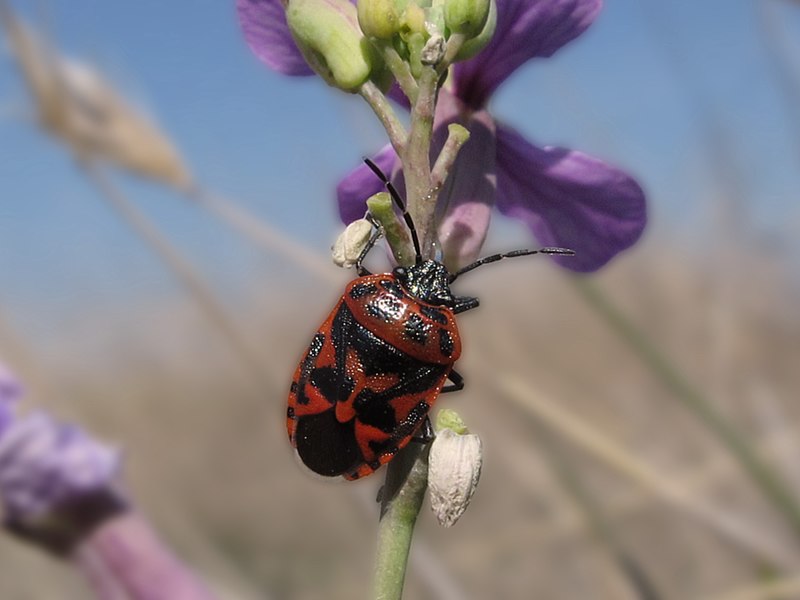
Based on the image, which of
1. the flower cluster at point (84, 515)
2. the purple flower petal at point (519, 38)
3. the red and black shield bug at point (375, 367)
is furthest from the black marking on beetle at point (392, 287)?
the flower cluster at point (84, 515)

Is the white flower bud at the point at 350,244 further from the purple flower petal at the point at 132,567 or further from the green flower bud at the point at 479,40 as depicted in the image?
the purple flower petal at the point at 132,567

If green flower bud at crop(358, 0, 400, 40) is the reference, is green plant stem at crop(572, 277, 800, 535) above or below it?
below

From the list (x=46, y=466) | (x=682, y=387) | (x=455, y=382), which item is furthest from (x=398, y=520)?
(x=682, y=387)

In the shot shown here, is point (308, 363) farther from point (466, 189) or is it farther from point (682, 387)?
point (682, 387)

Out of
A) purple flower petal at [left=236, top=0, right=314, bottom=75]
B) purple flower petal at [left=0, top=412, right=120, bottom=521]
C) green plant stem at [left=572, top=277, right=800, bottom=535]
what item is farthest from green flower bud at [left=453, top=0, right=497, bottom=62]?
green plant stem at [left=572, top=277, right=800, bottom=535]

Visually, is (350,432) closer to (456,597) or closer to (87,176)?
(456,597)

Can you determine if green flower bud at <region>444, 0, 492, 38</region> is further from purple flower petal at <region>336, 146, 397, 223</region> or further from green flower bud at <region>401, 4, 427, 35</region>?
purple flower petal at <region>336, 146, 397, 223</region>
